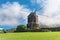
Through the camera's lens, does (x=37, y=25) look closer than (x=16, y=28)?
No

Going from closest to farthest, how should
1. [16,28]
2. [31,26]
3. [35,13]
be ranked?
[16,28], [31,26], [35,13]

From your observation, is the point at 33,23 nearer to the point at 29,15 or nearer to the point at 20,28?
the point at 29,15

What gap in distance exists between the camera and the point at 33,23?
3620 inches

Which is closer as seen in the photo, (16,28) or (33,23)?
(16,28)

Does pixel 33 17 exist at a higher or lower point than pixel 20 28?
higher

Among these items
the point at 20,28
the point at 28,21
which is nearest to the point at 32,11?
the point at 28,21

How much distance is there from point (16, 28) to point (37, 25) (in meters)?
17.7

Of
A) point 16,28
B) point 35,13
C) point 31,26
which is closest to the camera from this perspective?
point 16,28

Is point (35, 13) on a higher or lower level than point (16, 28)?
higher

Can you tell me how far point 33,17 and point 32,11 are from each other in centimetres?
710

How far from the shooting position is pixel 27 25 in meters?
92.1

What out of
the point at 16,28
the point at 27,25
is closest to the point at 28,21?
the point at 27,25

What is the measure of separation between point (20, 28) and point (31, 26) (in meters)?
13.2

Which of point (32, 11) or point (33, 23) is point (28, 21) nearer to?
point (33, 23)
